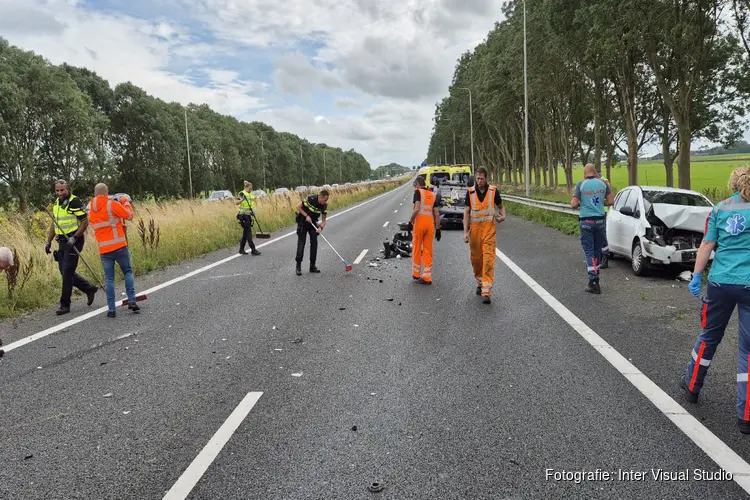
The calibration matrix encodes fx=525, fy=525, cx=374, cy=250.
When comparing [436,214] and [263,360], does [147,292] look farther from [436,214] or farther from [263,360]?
[436,214]

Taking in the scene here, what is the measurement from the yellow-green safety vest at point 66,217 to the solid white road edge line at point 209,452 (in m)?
4.71

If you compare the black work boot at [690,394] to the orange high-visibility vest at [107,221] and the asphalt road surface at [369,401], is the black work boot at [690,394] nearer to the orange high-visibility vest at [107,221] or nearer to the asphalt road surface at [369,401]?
the asphalt road surface at [369,401]

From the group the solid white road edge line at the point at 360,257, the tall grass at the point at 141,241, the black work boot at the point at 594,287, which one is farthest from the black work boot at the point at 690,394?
the tall grass at the point at 141,241

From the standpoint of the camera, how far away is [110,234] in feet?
23.7

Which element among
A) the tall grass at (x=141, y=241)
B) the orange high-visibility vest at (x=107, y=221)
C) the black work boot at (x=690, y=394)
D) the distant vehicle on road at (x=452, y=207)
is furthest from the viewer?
the distant vehicle on road at (x=452, y=207)

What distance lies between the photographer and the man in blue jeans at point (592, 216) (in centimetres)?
795

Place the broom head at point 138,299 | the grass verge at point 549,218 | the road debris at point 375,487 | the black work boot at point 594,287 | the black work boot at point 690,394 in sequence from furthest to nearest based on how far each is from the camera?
the grass verge at point 549,218
the black work boot at point 594,287
the broom head at point 138,299
the black work boot at point 690,394
the road debris at point 375,487

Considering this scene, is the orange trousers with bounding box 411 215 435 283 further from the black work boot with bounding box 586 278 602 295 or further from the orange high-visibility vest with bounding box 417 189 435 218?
the black work boot with bounding box 586 278 602 295

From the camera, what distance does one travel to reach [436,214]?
9.27 metres

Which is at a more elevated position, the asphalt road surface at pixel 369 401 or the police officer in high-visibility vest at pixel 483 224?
the police officer in high-visibility vest at pixel 483 224

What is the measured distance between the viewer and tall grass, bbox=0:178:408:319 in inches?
327

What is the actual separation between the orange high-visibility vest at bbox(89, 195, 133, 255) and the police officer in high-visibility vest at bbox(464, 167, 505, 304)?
4.87m

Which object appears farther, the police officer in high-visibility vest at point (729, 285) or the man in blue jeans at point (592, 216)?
the man in blue jeans at point (592, 216)

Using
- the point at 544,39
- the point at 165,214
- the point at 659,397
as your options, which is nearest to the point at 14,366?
the point at 659,397
